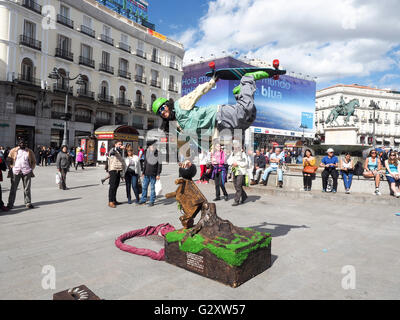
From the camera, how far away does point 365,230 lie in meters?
5.27

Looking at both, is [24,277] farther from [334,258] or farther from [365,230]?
[365,230]

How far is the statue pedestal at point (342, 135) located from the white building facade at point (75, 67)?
20.8 metres

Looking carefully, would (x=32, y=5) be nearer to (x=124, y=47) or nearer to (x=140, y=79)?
(x=124, y=47)

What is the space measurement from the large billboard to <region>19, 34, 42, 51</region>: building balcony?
74.8 feet

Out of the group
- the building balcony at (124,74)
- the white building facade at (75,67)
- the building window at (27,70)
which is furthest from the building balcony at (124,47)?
the building window at (27,70)

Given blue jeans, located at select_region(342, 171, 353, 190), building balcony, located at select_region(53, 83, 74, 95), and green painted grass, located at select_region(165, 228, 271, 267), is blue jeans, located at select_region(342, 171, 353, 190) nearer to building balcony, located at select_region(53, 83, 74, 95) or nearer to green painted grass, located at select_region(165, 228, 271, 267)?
green painted grass, located at select_region(165, 228, 271, 267)

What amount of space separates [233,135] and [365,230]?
3.84m

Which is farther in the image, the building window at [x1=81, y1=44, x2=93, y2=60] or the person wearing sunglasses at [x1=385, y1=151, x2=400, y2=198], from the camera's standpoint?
the building window at [x1=81, y1=44, x2=93, y2=60]

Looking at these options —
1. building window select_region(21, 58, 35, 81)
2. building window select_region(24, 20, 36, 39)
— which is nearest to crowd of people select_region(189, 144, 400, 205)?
building window select_region(21, 58, 35, 81)

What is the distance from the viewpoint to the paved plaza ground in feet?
9.54

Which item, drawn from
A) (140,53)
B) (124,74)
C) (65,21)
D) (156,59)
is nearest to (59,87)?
(65,21)

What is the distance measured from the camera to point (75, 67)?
27.0 metres

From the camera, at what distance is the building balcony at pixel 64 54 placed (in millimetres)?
25531
